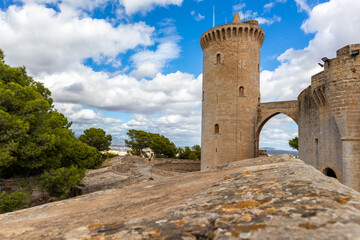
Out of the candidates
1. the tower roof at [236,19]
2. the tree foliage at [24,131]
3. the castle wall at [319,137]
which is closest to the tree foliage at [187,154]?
the tower roof at [236,19]

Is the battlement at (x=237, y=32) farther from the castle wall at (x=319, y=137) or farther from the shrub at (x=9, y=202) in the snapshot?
the shrub at (x=9, y=202)

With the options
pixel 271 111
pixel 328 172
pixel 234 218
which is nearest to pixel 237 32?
pixel 271 111

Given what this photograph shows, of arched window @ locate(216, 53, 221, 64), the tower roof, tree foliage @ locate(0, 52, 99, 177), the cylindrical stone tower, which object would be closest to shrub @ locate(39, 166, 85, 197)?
tree foliage @ locate(0, 52, 99, 177)

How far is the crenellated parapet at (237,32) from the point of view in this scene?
61.7ft

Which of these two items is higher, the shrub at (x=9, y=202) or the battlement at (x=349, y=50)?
the battlement at (x=349, y=50)

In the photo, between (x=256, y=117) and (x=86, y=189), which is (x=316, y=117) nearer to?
(x=256, y=117)

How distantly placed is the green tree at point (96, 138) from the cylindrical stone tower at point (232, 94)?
2404 cm

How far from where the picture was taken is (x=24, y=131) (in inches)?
331

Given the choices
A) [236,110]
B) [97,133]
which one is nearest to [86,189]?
[236,110]

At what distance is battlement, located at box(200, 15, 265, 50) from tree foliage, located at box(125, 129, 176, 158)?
24.3 meters

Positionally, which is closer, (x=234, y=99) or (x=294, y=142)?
(x=234, y=99)

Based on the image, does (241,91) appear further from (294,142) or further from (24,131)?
(294,142)

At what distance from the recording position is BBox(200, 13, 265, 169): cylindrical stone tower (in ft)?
61.5

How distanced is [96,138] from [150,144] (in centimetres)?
984
